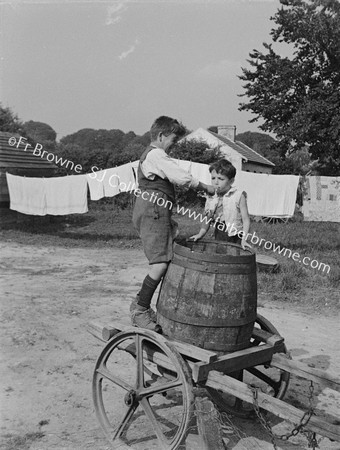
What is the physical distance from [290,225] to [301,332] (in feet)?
34.2

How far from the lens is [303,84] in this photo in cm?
1580

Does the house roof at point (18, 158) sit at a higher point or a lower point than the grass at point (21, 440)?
higher

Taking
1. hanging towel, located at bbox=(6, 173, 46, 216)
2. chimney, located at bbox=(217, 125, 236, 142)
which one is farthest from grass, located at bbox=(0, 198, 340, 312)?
Result: chimney, located at bbox=(217, 125, 236, 142)

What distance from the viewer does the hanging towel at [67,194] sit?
11188 mm

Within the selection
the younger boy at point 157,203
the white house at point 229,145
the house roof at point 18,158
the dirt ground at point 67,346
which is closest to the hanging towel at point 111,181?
the dirt ground at point 67,346

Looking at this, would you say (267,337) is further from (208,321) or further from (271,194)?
(271,194)

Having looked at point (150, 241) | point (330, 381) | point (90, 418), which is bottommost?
point (90, 418)

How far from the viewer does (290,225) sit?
15484 mm

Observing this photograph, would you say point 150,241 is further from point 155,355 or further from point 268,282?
point 268,282

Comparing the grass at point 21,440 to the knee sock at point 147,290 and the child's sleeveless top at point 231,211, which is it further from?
the child's sleeveless top at point 231,211

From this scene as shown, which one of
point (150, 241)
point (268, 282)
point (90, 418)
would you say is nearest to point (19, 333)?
point (90, 418)

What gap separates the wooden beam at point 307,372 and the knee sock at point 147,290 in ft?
2.92

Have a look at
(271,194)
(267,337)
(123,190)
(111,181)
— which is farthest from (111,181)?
(267,337)

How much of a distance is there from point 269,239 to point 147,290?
364 inches
